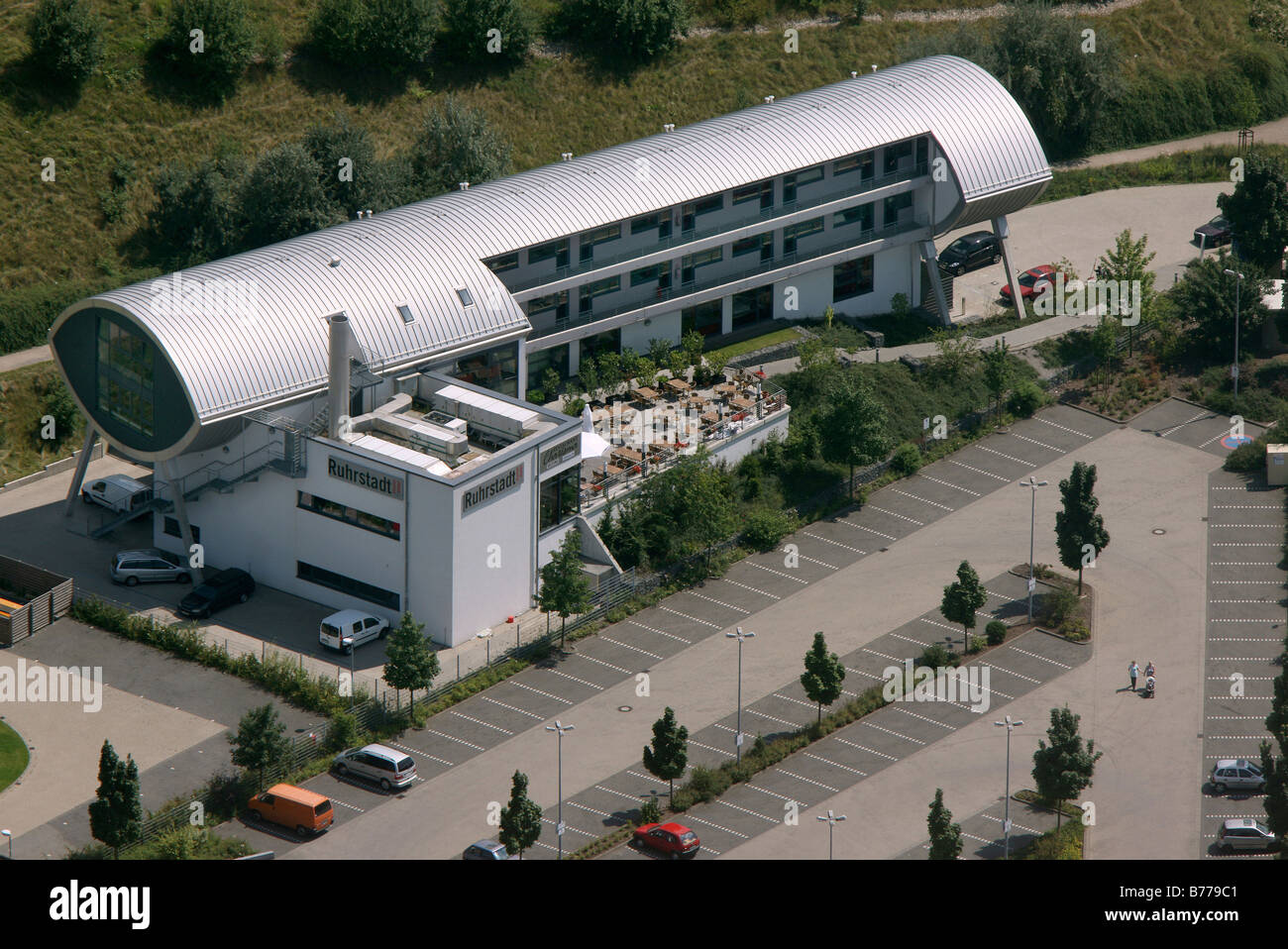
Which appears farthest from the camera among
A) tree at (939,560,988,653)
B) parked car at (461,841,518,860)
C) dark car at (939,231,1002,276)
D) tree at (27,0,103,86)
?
dark car at (939,231,1002,276)

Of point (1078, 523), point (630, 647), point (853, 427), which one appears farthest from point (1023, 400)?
point (630, 647)

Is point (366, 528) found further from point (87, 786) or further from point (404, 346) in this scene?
point (87, 786)

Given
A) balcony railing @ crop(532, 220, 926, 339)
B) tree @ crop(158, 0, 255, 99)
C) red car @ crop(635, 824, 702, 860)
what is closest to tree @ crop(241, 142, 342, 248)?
tree @ crop(158, 0, 255, 99)

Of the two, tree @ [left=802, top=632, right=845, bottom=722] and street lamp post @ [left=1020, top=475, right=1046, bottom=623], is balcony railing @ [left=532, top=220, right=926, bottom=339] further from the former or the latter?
tree @ [left=802, top=632, right=845, bottom=722]

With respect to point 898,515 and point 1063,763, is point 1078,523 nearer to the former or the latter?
point 898,515

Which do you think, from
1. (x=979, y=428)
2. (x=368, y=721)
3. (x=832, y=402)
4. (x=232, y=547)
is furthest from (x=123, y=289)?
(x=979, y=428)

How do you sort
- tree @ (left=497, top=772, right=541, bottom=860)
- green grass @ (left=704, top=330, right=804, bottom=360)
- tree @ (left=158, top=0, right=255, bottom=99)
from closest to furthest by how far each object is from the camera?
tree @ (left=497, top=772, right=541, bottom=860) → green grass @ (left=704, top=330, right=804, bottom=360) → tree @ (left=158, top=0, right=255, bottom=99)

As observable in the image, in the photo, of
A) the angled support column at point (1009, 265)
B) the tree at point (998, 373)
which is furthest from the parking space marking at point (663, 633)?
the angled support column at point (1009, 265)
